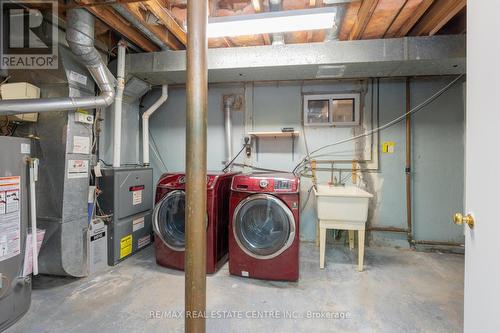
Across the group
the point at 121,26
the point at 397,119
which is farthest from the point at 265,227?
the point at 121,26

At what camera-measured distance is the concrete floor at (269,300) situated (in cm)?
173

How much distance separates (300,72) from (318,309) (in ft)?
7.55

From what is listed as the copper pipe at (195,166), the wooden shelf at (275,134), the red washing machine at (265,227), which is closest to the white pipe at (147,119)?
the wooden shelf at (275,134)

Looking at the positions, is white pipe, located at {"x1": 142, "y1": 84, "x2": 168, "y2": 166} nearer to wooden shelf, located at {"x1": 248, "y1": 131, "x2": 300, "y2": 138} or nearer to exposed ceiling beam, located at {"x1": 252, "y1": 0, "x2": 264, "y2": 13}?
wooden shelf, located at {"x1": 248, "y1": 131, "x2": 300, "y2": 138}

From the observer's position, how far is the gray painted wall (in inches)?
122

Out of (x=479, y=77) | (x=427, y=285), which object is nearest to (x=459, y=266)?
(x=427, y=285)

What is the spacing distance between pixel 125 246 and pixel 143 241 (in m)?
Answer: 0.31

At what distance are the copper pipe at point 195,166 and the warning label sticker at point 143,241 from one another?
2224 millimetres

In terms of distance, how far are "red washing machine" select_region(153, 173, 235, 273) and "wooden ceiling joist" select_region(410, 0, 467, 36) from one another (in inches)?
90.9

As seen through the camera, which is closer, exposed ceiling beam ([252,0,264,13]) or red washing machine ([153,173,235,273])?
exposed ceiling beam ([252,0,264,13])

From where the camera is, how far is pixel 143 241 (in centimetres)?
303

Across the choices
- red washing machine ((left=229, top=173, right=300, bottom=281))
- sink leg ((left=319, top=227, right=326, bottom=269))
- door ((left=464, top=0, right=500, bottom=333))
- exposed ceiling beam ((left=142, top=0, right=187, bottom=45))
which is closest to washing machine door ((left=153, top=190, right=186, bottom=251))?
red washing machine ((left=229, top=173, right=300, bottom=281))

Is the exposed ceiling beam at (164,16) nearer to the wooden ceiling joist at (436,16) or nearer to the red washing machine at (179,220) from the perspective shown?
the red washing machine at (179,220)

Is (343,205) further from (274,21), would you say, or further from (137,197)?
(137,197)
